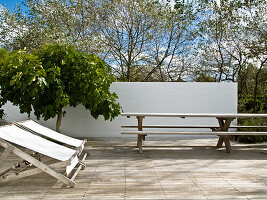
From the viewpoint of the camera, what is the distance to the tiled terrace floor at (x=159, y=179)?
9.68 ft

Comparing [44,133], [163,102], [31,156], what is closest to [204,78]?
[163,102]

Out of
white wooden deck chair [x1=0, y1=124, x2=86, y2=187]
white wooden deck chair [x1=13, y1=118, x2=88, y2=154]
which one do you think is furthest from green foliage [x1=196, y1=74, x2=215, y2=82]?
white wooden deck chair [x1=0, y1=124, x2=86, y2=187]

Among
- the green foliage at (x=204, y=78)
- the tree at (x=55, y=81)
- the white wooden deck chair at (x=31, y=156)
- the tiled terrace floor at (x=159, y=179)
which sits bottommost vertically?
the tiled terrace floor at (x=159, y=179)

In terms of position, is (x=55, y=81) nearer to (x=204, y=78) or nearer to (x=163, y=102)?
(x=163, y=102)

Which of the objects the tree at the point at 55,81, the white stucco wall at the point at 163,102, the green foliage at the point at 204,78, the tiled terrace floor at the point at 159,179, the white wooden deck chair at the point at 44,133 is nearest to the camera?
the tiled terrace floor at the point at 159,179

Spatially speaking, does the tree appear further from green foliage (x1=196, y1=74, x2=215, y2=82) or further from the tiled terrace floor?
green foliage (x1=196, y1=74, x2=215, y2=82)

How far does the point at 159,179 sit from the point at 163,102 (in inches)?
183

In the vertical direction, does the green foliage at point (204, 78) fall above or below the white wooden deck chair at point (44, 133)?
above

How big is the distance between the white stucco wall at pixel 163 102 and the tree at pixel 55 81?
4.61 feet

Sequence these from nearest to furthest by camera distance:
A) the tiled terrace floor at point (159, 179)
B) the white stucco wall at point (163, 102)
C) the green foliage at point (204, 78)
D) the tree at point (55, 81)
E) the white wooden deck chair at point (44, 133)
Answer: the tiled terrace floor at point (159, 179) < the white wooden deck chair at point (44, 133) < the tree at point (55, 81) < the white stucco wall at point (163, 102) < the green foliage at point (204, 78)

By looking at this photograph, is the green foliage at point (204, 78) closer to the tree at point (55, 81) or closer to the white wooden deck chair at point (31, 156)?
the tree at point (55, 81)

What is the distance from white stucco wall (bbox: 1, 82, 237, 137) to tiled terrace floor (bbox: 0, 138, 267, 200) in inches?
102

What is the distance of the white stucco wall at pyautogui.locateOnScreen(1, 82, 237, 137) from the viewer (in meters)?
7.86

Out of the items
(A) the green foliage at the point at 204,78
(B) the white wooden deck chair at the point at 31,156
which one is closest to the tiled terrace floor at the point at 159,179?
(B) the white wooden deck chair at the point at 31,156
